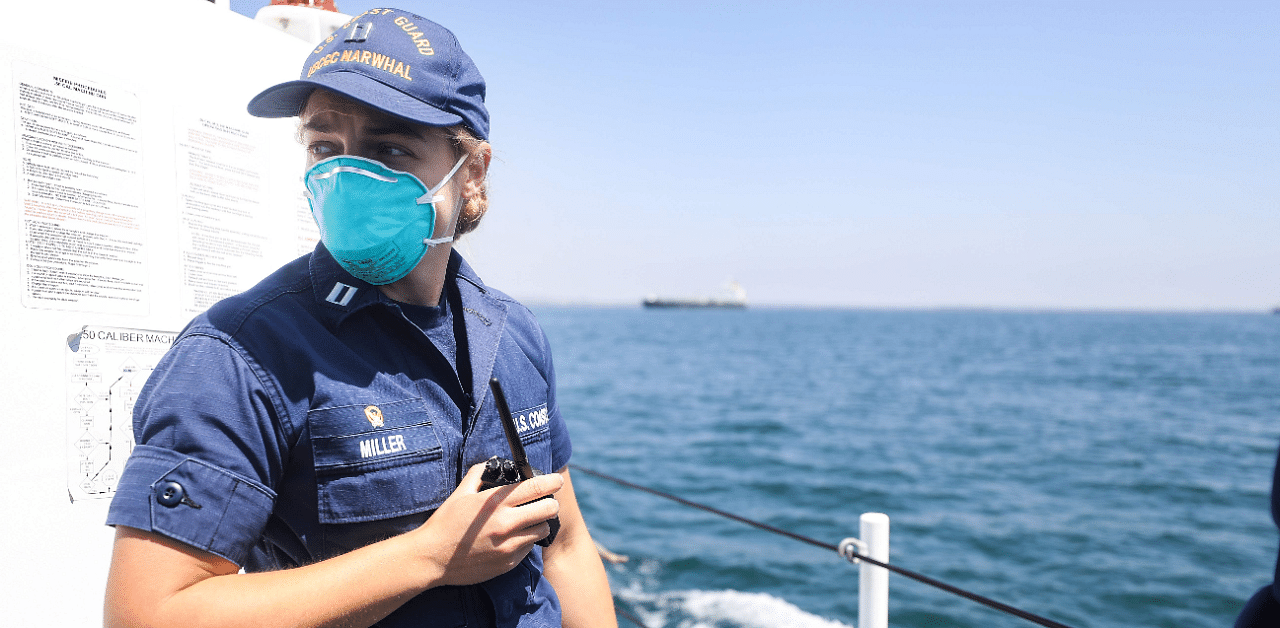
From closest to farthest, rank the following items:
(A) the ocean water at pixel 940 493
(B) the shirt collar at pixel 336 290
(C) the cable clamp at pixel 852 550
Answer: (B) the shirt collar at pixel 336 290, (C) the cable clamp at pixel 852 550, (A) the ocean water at pixel 940 493

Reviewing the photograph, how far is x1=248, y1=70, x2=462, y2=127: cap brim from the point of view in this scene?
3.63 feet

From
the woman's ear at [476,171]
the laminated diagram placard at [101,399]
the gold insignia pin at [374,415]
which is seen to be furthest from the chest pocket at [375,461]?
the laminated diagram placard at [101,399]

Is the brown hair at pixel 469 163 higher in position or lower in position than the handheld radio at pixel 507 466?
higher

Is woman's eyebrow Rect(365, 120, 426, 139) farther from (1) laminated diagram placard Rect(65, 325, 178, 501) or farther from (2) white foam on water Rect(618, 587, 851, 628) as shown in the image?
(2) white foam on water Rect(618, 587, 851, 628)

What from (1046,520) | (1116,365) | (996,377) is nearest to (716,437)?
(1046,520)

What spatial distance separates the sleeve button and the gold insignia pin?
257 mm

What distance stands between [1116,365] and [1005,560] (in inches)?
1430

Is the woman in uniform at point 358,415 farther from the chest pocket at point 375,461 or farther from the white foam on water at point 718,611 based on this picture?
the white foam on water at point 718,611

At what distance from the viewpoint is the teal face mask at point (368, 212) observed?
1.21 meters

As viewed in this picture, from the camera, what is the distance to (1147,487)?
13883 millimetres

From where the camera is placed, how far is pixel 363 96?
3.62 feet

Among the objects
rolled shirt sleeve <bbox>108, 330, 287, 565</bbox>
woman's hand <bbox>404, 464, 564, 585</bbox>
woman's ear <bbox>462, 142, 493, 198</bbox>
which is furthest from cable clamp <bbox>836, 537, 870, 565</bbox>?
rolled shirt sleeve <bbox>108, 330, 287, 565</bbox>

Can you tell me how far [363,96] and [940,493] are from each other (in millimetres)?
13512

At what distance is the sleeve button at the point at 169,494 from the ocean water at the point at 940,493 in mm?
6579
